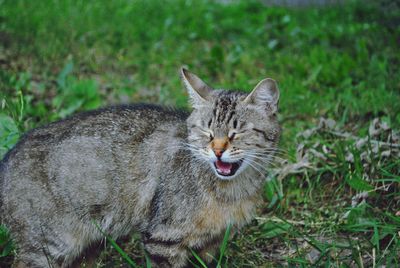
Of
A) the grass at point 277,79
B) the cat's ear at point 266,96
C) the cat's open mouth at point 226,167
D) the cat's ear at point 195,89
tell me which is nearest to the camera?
the cat's open mouth at point 226,167

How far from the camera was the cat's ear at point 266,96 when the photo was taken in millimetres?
4066

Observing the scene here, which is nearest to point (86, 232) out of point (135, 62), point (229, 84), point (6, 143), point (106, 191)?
point (106, 191)

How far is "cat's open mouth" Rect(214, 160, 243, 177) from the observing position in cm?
394

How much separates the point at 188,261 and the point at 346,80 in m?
3.61

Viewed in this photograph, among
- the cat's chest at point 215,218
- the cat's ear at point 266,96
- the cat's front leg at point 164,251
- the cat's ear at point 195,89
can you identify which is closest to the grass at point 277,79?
the cat's chest at point 215,218

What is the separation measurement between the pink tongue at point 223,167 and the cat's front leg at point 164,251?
0.54 m

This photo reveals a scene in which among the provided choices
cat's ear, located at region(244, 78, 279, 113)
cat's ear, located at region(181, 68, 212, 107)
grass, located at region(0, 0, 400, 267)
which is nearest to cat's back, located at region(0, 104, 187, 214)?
cat's ear, located at region(181, 68, 212, 107)

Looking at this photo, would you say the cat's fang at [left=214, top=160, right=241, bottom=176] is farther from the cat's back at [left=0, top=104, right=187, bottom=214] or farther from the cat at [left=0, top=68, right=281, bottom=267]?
the cat's back at [left=0, top=104, right=187, bottom=214]

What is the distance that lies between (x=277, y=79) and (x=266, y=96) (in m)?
3.34


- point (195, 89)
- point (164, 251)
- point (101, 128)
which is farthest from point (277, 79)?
point (164, 251)

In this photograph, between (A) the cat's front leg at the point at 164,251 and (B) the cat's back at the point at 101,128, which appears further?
(B) the cat's back at the point at 101,128

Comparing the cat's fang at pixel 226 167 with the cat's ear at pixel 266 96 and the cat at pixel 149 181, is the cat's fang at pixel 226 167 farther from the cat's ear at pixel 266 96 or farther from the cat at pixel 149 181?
the cat's ear at pixel 266 96

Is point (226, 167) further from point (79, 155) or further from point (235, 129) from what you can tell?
point (79, 155)

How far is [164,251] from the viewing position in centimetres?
403
